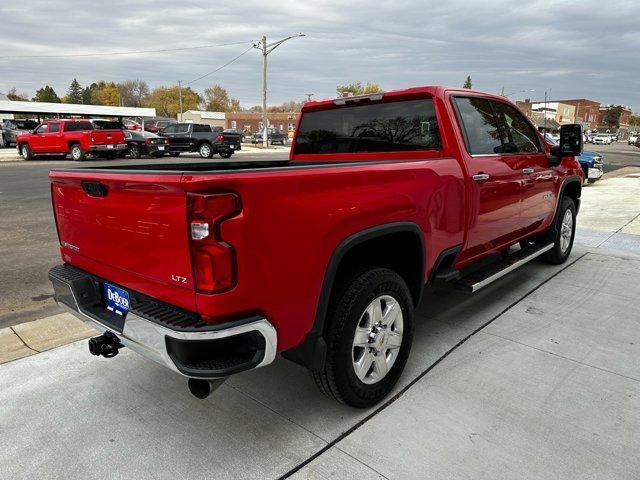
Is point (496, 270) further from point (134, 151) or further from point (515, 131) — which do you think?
point (134, 151)

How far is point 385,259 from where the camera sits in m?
3.05

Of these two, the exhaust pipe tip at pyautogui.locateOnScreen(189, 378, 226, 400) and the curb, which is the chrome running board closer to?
the exhaust pipe tip at pyautogui.locateOnScreen(189, 378, 226, 400)

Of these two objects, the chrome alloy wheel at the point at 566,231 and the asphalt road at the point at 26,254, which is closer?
the asphalt road at the point at 26,254

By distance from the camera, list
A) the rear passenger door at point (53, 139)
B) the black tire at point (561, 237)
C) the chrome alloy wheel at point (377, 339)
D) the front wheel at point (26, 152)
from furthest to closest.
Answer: the front wheel at point (26, 152) → the rear passenger door at point (53, 139) → the black tire at point (561, 237) → the chrome alloy wheel at point (377, 339)

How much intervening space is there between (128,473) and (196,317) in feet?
2.99

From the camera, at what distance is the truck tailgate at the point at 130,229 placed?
201 cm

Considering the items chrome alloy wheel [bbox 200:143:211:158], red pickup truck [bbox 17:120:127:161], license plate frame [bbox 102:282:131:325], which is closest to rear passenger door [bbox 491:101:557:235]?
license plate frame [bbox 102:282:131:325]

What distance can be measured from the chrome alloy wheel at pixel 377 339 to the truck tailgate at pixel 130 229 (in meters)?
1.06

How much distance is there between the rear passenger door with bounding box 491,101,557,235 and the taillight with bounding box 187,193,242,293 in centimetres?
287

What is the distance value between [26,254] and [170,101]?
118882 millimetres

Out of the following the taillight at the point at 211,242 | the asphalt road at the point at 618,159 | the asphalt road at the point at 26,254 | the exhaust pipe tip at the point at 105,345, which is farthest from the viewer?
the asphalt road at the point at 618,159

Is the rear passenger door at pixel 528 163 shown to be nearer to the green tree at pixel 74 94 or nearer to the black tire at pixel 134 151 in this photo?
the black tire at pixel 134 151

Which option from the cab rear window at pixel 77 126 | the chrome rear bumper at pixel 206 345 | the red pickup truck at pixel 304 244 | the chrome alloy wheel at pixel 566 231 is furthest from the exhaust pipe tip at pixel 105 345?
the cab rear window at pixel 77 126

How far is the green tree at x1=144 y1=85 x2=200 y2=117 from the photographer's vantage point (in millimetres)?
114562
